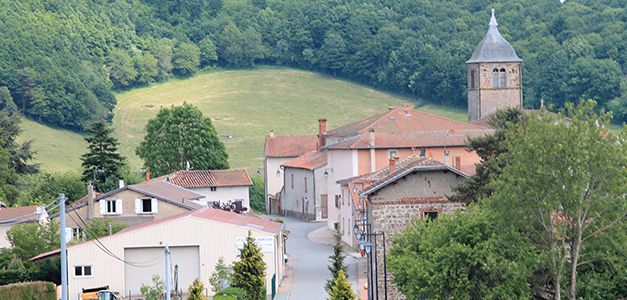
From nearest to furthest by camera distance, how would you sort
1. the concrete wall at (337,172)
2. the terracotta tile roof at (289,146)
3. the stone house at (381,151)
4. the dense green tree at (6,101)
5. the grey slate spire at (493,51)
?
1. the concrete wall at (337,172)
2. the stone house at (381,151)
3. the grey slate spire at (493,51)
4. the terracotta tile roof at (289,146)
5. the dense green tree at (6,101)

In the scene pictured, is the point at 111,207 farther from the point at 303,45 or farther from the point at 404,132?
the point at 303,45

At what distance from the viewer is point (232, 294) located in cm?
4578

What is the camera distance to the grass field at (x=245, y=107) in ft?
401

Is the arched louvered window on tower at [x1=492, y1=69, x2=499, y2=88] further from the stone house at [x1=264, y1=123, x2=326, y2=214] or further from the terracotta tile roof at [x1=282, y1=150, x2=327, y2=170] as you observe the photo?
the terracotta tile roof at [x1=282, y1=150, x2=327, y2=170]

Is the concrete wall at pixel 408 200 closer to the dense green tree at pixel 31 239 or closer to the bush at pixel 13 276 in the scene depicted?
the bush at pixel 13 276

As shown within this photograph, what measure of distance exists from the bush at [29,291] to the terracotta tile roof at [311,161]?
1504 inches

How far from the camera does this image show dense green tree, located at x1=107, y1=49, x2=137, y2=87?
15150 centimetres

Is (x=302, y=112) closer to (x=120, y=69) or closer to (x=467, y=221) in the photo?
(x=120, y=69)

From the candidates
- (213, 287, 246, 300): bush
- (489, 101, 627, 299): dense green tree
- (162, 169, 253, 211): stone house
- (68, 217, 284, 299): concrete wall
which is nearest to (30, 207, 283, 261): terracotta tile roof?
(68, 217, 284, 299): concrete wall

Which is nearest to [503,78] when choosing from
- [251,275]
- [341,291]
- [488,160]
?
[488,160]

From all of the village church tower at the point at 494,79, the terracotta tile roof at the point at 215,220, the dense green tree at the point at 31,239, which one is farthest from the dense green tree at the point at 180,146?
the dense green tree at the point at 31,239

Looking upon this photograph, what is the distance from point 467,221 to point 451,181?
9.71 metres

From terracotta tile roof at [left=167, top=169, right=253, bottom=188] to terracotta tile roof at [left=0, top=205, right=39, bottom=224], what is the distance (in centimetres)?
1558

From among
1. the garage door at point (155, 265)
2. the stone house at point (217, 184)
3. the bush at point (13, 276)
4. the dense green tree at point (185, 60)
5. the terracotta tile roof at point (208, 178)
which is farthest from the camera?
the dense green tree at point (185, 60)
